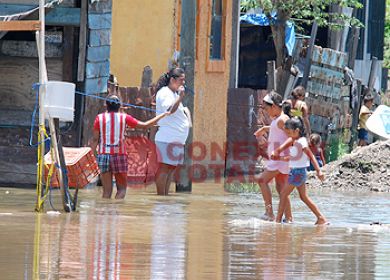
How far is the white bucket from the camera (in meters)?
13.3

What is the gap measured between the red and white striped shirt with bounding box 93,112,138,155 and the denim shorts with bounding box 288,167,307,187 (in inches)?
122

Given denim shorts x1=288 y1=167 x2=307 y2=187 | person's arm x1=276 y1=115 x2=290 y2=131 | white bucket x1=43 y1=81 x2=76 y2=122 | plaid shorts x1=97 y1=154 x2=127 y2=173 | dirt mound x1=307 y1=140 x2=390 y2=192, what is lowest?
dirt mound x1=307 y1=140 x2=390 y2=192

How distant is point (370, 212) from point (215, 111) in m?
6.63

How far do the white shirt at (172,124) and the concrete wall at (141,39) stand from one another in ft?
11.5

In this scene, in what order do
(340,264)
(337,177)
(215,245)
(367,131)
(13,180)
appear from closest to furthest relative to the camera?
1. (340,264)
2. (215,245)
3. (13,180)
4. (337,177)
5. (367,131)

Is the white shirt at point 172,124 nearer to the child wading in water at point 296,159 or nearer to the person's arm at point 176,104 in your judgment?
the person's arm at point 176,104

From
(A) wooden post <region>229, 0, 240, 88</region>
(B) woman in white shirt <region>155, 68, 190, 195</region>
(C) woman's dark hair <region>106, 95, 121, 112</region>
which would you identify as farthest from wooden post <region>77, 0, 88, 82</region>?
(A) wooden post <region>229, 0, 240, 88</region>

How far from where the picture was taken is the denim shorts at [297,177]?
44.6 feet

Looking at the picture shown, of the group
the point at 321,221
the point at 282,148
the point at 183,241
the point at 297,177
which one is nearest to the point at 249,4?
the point at 282,148

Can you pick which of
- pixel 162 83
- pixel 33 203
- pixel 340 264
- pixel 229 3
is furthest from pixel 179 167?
pixel 340 264

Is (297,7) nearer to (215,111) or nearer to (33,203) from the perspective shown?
(215,111)

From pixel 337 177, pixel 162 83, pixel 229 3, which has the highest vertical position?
pixel 229 3

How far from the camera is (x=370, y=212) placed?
51.6 feet

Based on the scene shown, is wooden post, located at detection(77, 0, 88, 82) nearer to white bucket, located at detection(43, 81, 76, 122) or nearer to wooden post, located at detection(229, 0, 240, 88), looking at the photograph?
white bucket, located at detection(43, 81, 76, 122)
